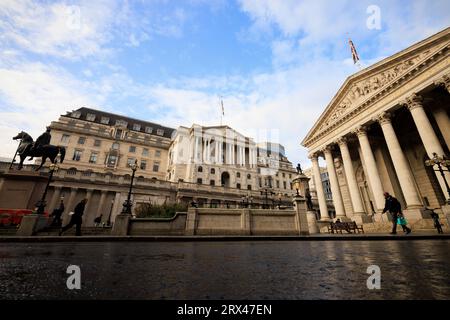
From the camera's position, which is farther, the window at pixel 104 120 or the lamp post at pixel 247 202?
the window at pixel 104 120

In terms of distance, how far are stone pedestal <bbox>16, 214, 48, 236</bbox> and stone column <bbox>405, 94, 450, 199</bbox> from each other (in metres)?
26.5

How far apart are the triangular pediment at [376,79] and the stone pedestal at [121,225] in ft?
81.4

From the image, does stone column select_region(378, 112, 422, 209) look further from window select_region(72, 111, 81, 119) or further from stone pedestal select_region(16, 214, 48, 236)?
window select_region(72, 111, 81, 119)

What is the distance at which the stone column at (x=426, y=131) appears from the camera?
1534 centimetres

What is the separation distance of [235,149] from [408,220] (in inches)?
1621

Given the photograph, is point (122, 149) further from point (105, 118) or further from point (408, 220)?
point (408, 220)

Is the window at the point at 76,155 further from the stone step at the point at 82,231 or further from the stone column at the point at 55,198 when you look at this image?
the stone step at the point at 82,231

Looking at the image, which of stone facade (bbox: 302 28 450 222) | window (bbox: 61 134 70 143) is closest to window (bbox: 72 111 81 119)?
window (bbox: 61 134 70 143)

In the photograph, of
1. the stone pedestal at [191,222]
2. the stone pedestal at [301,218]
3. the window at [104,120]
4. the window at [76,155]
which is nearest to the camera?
the stone pedestal at [191,222]

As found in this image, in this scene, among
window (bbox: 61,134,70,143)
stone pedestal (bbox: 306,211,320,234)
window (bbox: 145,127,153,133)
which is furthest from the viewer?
window (bbox: 145,127,153,133)

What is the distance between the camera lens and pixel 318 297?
1438 mm

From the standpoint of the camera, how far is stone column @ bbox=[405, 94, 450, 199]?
15344mm

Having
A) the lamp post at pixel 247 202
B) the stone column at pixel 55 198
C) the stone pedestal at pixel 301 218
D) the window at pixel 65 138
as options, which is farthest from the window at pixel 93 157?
the stone pedestal at pixel 301 218
